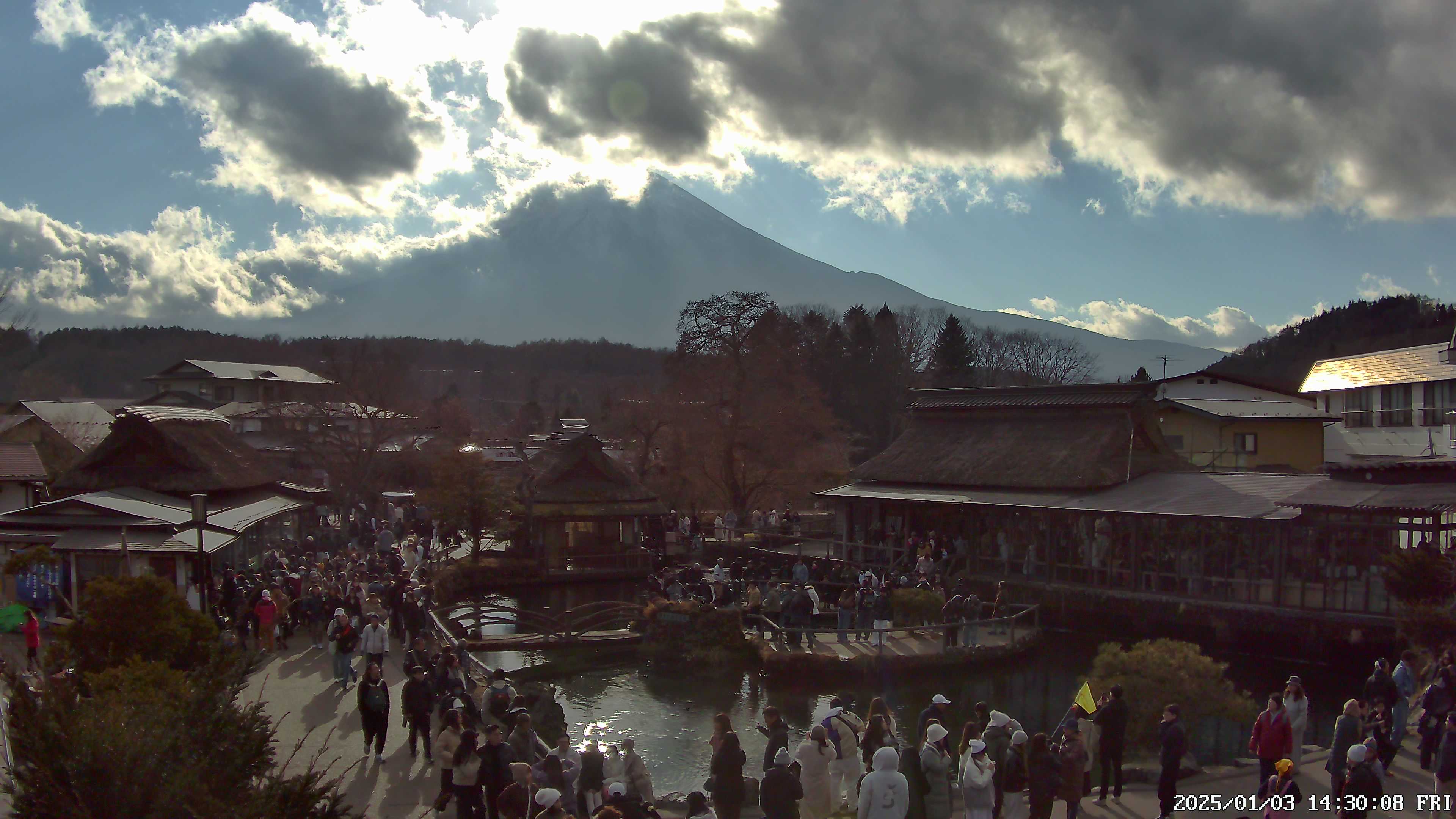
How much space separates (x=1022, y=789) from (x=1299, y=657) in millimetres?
13487

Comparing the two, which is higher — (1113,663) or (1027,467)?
(1027,467)

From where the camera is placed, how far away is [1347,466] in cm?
1941

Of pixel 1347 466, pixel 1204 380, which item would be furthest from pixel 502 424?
pixel 1347 466

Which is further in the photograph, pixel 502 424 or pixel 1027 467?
pixel 502 424

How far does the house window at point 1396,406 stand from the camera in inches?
1422

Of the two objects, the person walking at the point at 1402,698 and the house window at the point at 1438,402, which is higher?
the house window at the point at 1438,402

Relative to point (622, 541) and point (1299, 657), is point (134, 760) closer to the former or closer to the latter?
point (1299, 657)

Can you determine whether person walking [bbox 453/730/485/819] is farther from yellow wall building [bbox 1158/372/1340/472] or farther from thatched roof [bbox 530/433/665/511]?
yellow wall building [bbox 1158/372/1340/472]

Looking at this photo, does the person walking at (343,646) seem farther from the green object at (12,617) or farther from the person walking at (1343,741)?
the person walking at (1343,741)

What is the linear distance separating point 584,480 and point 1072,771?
2210cm

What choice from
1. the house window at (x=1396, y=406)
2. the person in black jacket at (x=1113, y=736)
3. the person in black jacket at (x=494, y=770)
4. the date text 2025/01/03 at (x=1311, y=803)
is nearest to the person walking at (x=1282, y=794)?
the date text 2025/01/03 at (x=1311, y=803)

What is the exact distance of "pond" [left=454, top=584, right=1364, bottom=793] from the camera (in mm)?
13883

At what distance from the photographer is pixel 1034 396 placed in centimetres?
2892

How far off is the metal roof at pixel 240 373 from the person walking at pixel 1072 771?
65790 millimetres
